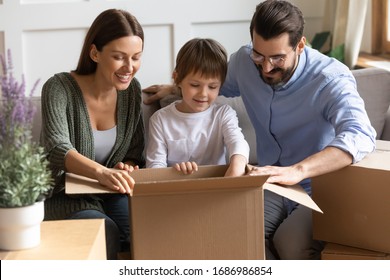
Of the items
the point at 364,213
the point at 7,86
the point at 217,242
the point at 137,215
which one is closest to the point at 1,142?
the point at 7,86

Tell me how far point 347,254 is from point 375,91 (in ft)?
2.96

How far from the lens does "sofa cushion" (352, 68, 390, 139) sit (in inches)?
109

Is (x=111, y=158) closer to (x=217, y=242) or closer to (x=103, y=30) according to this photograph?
(x=103, y=30)

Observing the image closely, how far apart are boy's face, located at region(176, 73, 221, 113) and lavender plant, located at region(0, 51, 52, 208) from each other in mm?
896

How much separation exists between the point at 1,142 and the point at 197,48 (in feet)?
3.27

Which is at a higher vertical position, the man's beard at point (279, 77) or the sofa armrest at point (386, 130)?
the man's beard at point (279, 77)

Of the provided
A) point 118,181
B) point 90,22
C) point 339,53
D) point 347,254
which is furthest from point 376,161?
point 90,22

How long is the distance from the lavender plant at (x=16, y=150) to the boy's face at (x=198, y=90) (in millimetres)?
896

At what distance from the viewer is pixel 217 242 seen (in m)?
1.83

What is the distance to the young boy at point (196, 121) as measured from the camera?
7.41 feet

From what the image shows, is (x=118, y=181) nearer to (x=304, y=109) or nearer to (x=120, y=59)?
(x=120, y=59)

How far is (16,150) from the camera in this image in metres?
1.41

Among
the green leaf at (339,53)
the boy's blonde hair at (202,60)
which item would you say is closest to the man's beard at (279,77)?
the boy's blonde hair at (202,60)

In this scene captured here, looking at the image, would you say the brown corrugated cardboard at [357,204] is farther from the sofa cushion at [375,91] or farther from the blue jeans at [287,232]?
the sofa cushion at [375,91]
